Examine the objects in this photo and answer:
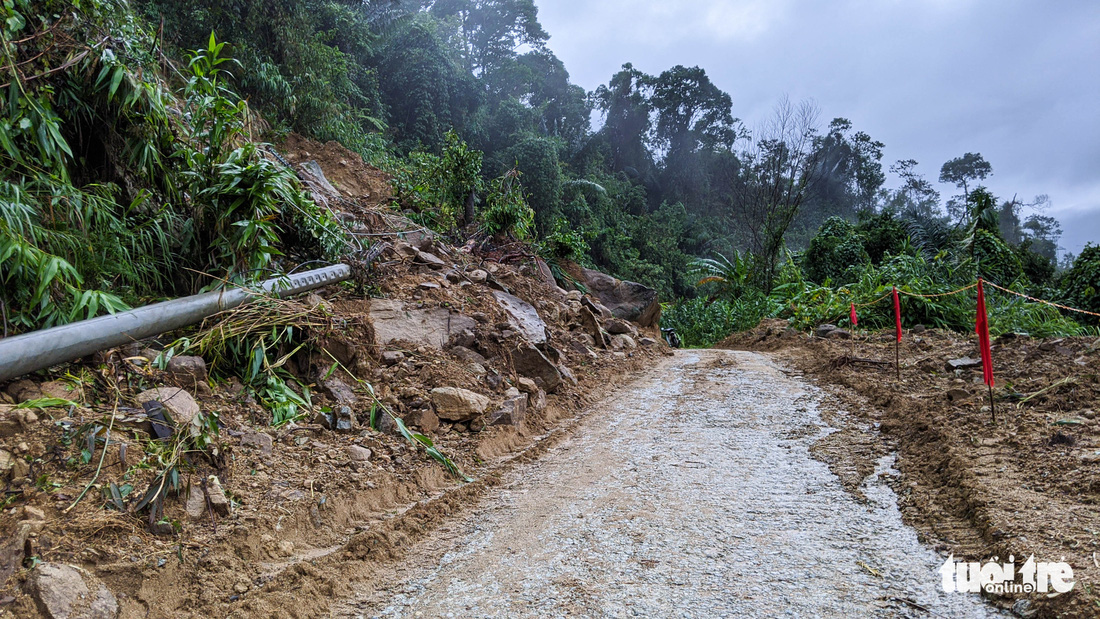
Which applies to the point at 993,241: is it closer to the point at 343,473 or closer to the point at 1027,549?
the point at 1027,549

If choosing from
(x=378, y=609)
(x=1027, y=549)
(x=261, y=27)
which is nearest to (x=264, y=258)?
(x=378, y=609)

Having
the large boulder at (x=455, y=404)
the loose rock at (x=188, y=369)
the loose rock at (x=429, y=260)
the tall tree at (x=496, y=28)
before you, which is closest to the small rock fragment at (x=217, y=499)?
the loose rock at (x=188, y=369)

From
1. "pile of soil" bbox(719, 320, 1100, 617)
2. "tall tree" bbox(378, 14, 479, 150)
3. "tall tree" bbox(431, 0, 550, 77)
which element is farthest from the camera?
"tall tree" bbox(431, 0, 550, 77)

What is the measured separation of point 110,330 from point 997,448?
15.9 feet

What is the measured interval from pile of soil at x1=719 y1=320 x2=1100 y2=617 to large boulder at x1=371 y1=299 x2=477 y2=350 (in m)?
3.07

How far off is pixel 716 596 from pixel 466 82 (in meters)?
24.1

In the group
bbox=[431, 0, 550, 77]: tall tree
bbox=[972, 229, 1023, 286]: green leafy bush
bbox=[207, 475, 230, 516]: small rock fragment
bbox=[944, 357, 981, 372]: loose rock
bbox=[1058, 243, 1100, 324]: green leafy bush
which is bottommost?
bbox=[207, 475, 230, 516]: small rock fragment

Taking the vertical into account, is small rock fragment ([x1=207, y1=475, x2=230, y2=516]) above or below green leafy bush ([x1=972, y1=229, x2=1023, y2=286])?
below

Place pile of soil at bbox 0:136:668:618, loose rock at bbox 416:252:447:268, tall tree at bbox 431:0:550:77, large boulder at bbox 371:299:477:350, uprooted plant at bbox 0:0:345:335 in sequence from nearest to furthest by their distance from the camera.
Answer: pile of soil at bbox 0:136:668:618 → uprooted plant at bbox 0:0:345:335 → large boulder at bbox 371:299:477:350 → loose rock at bbox 416:252:447:268 → tall tree at bbox 431:0:550:77

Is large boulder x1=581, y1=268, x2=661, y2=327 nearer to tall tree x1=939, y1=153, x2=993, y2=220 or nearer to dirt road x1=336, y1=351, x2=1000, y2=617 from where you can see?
dirt road x1=336, y1=351, x2=1000, y2=617

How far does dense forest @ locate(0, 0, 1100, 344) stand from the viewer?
139 inches

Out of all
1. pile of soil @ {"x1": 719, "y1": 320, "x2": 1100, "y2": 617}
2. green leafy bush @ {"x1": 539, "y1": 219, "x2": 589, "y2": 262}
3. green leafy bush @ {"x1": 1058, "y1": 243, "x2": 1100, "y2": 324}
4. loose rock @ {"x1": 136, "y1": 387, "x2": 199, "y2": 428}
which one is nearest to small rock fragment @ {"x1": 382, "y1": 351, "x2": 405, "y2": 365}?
loose rock @ {"x1": 136, "y1": 387, "x2": 199, "y2": 428}

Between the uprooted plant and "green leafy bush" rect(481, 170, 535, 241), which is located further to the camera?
"green leafy bush" rect(481, 170, 535, 241)

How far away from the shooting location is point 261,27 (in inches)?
427
